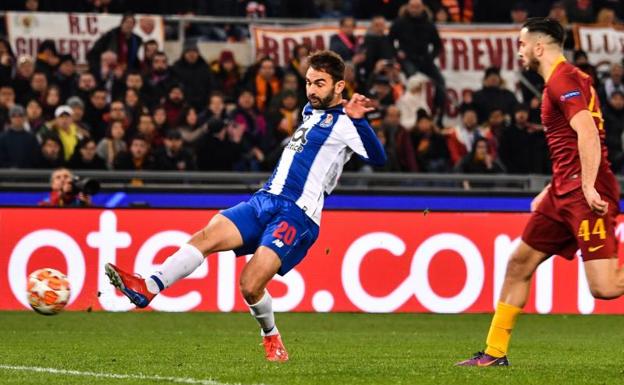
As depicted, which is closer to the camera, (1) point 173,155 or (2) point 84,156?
(2) point 84,156

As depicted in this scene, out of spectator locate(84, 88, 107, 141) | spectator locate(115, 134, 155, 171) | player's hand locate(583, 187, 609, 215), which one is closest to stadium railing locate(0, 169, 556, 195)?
spectator locate(115, 134, 155, 171)

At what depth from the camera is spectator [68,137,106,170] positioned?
18.0 m

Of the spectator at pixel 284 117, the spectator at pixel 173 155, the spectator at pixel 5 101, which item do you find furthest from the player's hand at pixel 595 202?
the spectator at pixel 5 101

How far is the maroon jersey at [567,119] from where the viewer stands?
9.10m

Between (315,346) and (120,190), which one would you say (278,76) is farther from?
(315,346)

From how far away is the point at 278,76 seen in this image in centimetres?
2038

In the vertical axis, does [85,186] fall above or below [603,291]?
below

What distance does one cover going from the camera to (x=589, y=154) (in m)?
8.91

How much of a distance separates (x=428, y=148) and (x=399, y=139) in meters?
0.50

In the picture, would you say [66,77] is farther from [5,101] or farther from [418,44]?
[418,44]

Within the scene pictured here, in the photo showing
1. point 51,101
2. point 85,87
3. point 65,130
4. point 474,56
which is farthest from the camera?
point 474,56

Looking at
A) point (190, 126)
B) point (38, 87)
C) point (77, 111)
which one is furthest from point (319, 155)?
point (38, 87)

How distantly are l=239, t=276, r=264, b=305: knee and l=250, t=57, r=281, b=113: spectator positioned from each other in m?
10.6

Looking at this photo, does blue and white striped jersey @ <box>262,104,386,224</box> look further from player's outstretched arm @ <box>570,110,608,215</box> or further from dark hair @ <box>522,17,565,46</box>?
player's outstretched arm @ <box>570,110,608,215</box>
